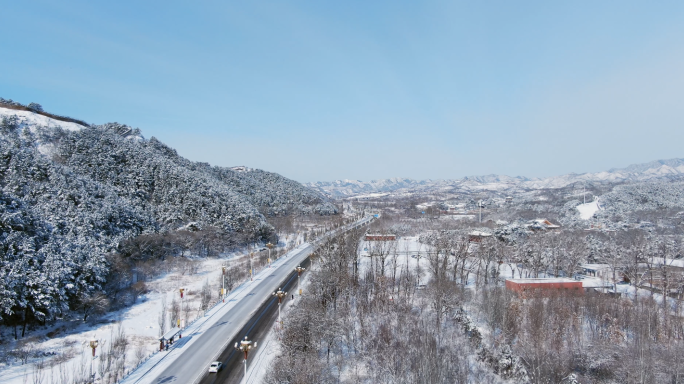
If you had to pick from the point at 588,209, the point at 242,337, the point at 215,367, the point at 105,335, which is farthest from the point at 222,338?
the point at 588,209

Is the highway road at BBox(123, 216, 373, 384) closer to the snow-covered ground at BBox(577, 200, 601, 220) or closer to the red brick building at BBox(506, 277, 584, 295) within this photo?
the red brick building at BBox(506, 277, 584, 295)

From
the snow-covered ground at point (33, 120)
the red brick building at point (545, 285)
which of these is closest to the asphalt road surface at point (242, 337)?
the red brick building at point (545, 285)

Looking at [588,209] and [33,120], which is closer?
[33,120]

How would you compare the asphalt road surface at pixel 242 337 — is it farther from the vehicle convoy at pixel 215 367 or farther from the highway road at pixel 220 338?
the vehicle convoy at pixel 215 367

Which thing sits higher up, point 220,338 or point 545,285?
point 545,285

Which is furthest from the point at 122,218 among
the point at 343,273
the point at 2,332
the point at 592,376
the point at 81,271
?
the point at 592,376

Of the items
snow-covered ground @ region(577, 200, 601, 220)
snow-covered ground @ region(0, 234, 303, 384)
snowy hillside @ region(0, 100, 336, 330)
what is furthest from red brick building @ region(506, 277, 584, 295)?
snow-covered ground @ region(577, 200, 601, 220)

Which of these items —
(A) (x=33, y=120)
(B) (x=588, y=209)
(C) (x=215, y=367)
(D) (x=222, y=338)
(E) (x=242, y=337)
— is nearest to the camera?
(C) (x=215, y=367)

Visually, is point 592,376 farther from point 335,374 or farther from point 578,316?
point 335,374

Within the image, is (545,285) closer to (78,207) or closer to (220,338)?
(220,338)
